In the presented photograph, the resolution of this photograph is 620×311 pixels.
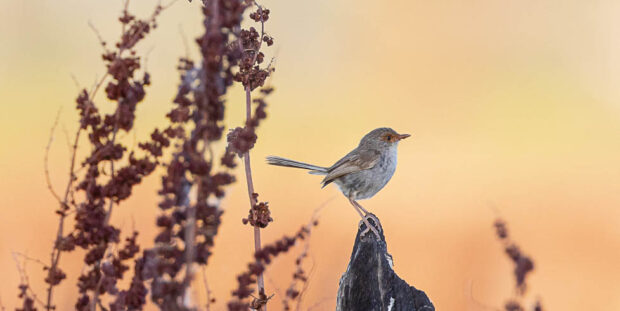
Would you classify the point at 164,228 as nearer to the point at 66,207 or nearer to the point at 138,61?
the point at 66,207

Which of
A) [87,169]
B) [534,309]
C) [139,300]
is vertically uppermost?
[87,169]

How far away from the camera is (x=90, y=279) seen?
307cm

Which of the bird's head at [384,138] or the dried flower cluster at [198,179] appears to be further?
the bird's head at [384,138]

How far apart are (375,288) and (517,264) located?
1.86 meters

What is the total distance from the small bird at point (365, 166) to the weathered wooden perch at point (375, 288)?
4.48 feet

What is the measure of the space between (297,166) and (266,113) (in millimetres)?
3121

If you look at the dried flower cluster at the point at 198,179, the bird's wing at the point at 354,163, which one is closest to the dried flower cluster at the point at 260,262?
the dried flower cluster at the point at 198,179

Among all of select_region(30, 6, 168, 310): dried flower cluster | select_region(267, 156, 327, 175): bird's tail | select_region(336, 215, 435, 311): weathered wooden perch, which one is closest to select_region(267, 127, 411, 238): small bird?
select_region(267, 156, 327, 175): bird's tail

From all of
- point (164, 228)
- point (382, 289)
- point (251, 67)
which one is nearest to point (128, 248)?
point (164, 228)

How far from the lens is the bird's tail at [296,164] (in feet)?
19.9

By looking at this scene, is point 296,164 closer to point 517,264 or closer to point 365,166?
point 365,166

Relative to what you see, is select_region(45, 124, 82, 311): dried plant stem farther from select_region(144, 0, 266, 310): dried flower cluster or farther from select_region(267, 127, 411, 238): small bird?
select_region(267, 127, 411, 238): small bird

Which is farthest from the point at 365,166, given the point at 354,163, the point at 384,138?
the point at 384,138

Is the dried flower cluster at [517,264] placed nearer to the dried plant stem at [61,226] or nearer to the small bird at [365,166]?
the dried plant stem at [61,226]
